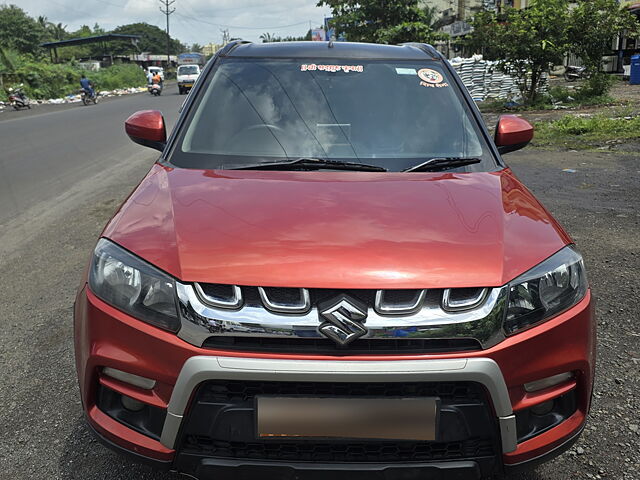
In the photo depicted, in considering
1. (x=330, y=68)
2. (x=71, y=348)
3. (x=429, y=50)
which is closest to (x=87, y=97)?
(x=71, y=348)

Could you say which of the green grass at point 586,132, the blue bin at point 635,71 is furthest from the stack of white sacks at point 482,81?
the green grass at point 586,132

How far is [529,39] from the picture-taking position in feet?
53.9

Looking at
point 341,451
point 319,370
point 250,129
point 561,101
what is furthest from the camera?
point 561,101

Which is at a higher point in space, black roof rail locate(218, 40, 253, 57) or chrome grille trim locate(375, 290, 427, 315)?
black roof rail locate(218, 40, 253, 57)

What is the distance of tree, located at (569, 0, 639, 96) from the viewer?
655 inches

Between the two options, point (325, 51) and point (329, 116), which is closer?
point (329, 116)

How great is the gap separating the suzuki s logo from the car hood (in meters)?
0.05

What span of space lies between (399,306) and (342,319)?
0.55 feet

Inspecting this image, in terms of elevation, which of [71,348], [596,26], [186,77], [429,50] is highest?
[596,26]

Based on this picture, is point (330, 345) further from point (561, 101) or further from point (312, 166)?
point (561, 101)

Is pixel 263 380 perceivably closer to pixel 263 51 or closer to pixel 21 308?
pixel 263 51

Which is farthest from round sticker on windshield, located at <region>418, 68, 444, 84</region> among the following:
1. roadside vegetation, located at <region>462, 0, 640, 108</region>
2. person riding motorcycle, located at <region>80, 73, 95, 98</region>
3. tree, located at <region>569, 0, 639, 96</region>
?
person riding motorcycle, located at <region>80, 73, 95, 98</region>

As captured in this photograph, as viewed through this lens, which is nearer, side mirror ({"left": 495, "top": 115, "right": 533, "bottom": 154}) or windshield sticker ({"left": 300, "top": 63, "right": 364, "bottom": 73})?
side mirror ({"left": 495, "top": 115, "right": 533, "bottom": 154})

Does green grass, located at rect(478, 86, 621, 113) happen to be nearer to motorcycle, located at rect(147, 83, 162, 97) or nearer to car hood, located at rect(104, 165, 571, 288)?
car hood, located at rect(104, 165, 571, 288)
